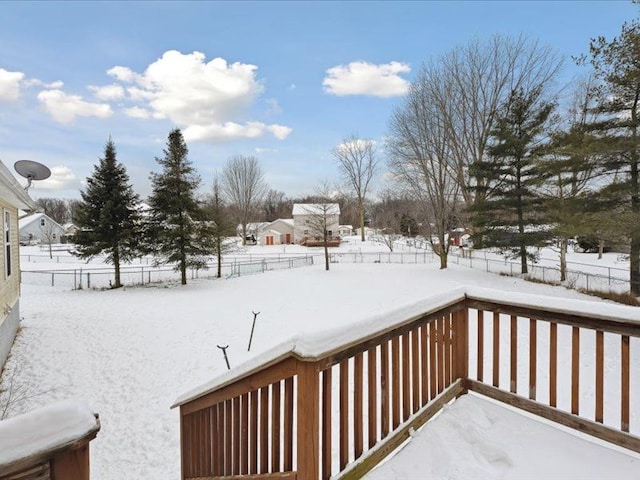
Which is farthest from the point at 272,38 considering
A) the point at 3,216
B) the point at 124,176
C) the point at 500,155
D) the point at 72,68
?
the point at 500,155

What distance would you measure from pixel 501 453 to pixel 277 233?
45.5m

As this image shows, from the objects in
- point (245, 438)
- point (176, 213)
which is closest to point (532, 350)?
point (245, 438)

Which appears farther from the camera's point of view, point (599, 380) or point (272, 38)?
point (272, 38)

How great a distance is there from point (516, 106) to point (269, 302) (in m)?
15.4

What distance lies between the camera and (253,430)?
2006 millimetres

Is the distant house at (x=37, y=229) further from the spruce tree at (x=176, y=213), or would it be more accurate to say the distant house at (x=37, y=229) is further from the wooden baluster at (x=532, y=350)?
the wooden baluster at (x=532, y=350)

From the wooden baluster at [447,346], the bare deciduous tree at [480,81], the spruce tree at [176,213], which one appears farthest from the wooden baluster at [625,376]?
the bare deciduous tree at [480,81]

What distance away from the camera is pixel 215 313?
1132 centimetres

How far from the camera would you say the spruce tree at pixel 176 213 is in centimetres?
1727

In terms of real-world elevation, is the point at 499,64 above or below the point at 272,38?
above

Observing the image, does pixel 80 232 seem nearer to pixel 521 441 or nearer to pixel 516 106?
pixel 521 441

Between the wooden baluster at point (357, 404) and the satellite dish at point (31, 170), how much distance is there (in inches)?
340

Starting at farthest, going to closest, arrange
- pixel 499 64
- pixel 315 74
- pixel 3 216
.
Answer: pixel 499 64
pixel 315 74
pixel 3 216

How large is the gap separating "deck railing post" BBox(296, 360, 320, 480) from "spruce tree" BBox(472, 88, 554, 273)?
17.4m
